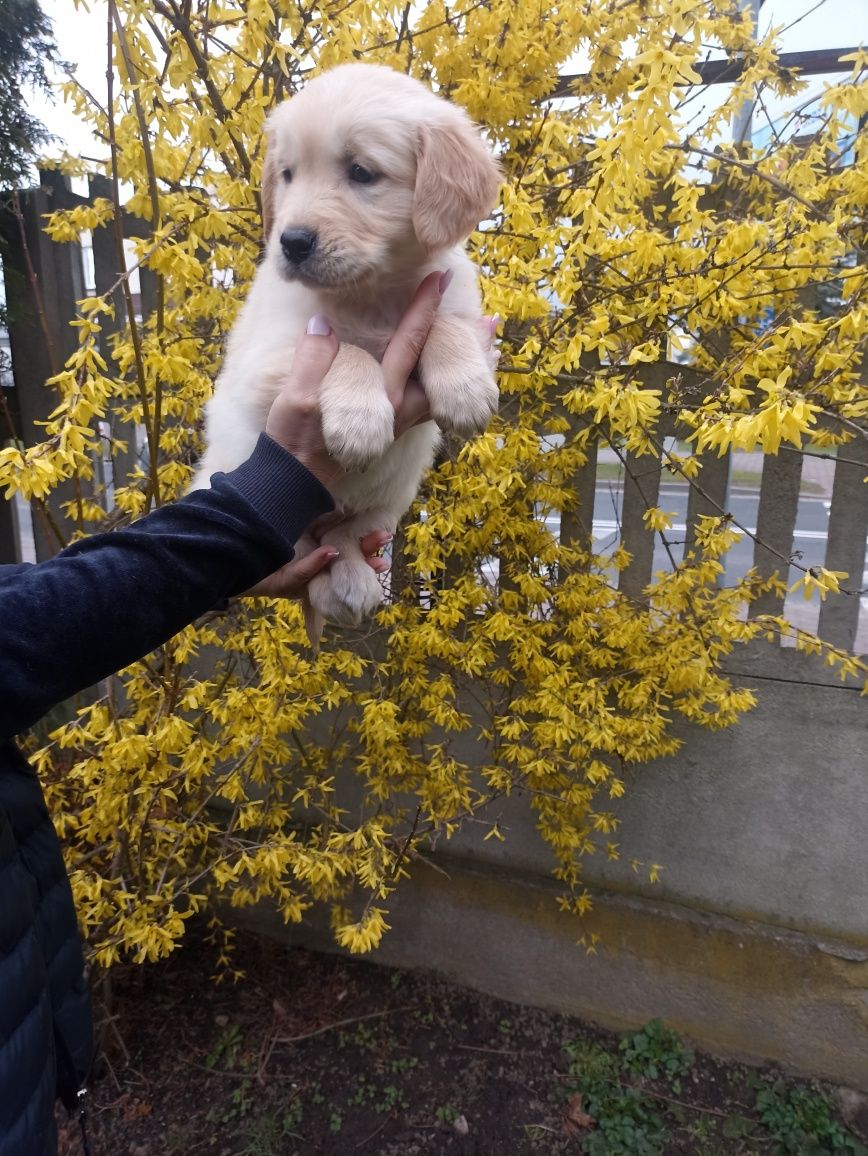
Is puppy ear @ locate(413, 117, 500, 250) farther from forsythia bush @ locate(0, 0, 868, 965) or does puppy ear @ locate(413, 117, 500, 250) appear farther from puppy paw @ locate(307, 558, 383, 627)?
puppy paw @ locate(307, 558, 383, 627)

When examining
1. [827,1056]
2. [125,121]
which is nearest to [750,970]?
[827,1056]

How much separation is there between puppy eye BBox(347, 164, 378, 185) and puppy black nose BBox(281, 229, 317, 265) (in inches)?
9.4

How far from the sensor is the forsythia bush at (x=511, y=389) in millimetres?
2508

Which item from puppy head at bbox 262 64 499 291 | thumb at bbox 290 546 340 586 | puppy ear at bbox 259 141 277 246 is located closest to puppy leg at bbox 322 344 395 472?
puppy head at bbox 262 64 499 291

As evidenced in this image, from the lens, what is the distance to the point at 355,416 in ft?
5.12

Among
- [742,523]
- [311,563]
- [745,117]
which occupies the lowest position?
[742,523]

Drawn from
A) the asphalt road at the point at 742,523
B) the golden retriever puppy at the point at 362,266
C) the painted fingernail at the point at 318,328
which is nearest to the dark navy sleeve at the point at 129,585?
the golden retriever puppy at the point at 362,266

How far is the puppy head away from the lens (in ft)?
5.57

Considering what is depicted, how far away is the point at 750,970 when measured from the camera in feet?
12.1

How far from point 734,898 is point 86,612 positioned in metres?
3.52

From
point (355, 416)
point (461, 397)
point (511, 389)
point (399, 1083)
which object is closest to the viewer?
point (355, 416)

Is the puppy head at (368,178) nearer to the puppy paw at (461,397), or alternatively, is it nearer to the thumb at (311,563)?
the puppy paw at (461,397)

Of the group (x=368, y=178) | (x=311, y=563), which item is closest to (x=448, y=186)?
(x=368, y=178)

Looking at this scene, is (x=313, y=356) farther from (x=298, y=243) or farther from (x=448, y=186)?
(x=448, y=186)
